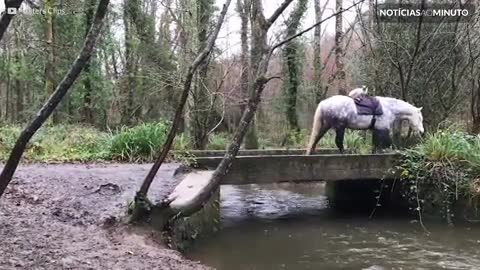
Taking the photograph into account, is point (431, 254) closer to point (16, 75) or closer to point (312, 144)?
point (312, 144)

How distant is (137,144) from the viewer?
348 inches

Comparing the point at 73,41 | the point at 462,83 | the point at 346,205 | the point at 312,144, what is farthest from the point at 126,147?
the point at 73,41

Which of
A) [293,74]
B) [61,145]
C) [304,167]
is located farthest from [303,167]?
[293,74]

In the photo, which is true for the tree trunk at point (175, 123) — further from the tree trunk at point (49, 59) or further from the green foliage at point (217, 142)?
the tree trunk at point (49, 59)

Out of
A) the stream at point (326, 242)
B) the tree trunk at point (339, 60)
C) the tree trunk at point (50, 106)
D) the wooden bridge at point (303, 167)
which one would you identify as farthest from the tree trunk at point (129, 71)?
the tree trunk at point (50, 106)

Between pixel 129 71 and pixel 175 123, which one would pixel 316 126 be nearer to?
pixel 175 123

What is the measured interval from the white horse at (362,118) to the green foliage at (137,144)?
2736mm

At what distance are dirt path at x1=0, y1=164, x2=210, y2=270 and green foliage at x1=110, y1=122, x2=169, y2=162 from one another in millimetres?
1585

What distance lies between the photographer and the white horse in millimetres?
8234

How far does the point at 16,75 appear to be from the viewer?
16922mm

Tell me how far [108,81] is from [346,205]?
10394mm

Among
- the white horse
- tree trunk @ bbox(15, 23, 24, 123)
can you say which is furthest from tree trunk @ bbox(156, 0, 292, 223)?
tree trunk @ bbox(15, 23, 24, 123)

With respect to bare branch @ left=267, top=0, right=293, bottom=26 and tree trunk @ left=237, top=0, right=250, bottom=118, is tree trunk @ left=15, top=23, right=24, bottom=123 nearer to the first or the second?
tree trunk @ left=237, top=0, right=250, bottom=118

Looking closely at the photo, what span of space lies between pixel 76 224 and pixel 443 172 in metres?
5.17
